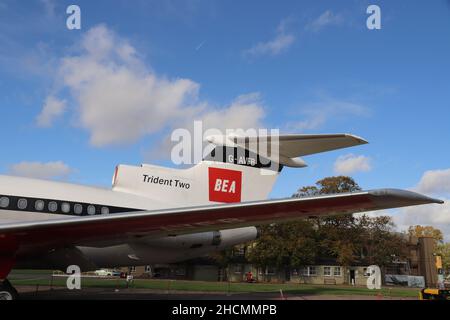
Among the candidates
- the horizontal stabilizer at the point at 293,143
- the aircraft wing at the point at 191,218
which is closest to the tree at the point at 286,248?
the horizontal stabilizer at the point at 293,143

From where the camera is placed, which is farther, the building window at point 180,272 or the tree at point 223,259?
the building window at point 180,272

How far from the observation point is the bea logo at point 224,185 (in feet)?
39.0

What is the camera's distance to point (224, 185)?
39.3 ft

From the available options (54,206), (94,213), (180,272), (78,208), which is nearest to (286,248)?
(180,272)

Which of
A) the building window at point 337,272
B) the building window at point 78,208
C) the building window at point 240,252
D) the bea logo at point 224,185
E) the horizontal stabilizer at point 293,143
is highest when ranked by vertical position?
the horizontal stabilizer at point 293,143

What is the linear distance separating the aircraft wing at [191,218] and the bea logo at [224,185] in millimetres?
3028

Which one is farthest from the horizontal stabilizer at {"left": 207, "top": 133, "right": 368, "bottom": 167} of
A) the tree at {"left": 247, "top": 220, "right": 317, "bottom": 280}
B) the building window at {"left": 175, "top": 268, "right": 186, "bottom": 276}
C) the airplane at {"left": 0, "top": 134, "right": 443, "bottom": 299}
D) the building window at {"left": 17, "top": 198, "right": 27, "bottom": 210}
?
the building window at {"left": 175, "top": 268, "right": 186, "bottom": 276}

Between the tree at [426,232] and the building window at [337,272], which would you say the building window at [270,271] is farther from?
the tree at [426,232]

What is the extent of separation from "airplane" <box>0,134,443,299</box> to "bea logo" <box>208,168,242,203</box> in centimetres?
3

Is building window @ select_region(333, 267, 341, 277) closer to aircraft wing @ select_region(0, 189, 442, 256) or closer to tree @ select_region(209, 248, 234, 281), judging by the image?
tree @ select_region(209, 248, 234, 281)

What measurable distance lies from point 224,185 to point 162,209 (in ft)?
14.1

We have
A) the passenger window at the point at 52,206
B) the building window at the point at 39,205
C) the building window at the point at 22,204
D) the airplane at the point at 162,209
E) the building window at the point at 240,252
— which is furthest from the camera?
the building window at the point at 240,252

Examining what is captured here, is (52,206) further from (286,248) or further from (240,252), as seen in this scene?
(240,252)
